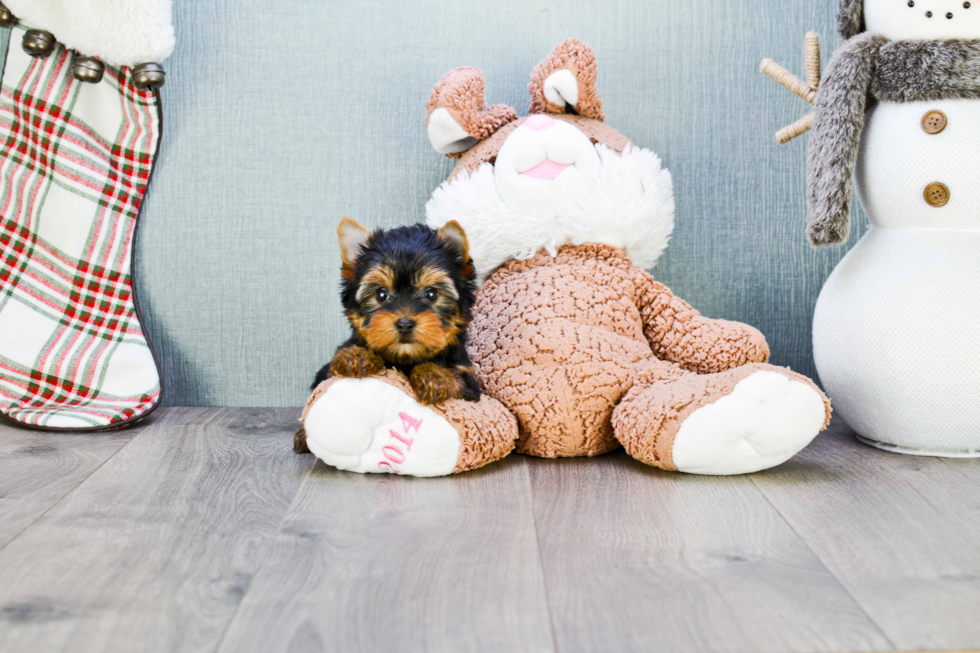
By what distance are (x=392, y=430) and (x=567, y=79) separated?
763mm

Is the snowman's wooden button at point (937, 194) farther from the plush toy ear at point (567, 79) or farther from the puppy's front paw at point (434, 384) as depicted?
the puppy's front paw at point (434, 384)

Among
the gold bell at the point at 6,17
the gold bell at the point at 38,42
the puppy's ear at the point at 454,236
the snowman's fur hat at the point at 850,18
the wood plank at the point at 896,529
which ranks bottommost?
the wood plank at the point at 896,529

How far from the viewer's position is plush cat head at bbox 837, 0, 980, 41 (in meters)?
1.34

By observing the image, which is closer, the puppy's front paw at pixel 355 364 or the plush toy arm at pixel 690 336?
the puppy's front paw at pixel 355 364

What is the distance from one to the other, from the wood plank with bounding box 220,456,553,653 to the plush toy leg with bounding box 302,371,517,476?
39mm

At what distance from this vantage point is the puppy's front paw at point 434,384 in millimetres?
1255

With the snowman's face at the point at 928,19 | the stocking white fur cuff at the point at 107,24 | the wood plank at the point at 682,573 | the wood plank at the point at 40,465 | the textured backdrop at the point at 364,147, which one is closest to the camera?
the wood plank at the point at 682,573

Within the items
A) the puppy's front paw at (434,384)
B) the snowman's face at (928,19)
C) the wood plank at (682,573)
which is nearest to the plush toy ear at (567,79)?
the snowman's face at (928,19)

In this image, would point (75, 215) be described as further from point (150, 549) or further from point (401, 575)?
point (401, 575)

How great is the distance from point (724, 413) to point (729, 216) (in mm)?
740

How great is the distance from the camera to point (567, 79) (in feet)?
5.03

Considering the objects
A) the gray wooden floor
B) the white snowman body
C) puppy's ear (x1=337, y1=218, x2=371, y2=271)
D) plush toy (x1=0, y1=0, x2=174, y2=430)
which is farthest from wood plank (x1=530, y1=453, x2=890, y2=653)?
plush toy (x1=0, y1=0, x2=174, y2=430)

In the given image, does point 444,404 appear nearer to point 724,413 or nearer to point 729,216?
point 724,413

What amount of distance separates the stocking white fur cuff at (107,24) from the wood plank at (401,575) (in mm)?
1007
